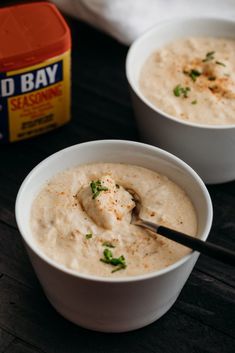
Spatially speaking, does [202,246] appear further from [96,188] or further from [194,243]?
[96,188]

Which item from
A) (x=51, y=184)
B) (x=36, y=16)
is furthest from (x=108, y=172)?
(x=36, y=16)

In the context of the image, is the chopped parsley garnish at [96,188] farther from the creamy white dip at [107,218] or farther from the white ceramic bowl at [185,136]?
the white ceramic bowl at [185,136]

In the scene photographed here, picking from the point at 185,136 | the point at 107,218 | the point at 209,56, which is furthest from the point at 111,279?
the point at 209,56

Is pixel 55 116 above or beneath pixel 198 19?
beneath

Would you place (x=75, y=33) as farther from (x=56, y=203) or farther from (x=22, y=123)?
(x=56, y=203)

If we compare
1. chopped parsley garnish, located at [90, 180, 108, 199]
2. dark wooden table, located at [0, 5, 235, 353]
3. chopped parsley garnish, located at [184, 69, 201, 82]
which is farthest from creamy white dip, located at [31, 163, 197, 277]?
chopped parsley garnish, located at [184, 69, 201, 82]
